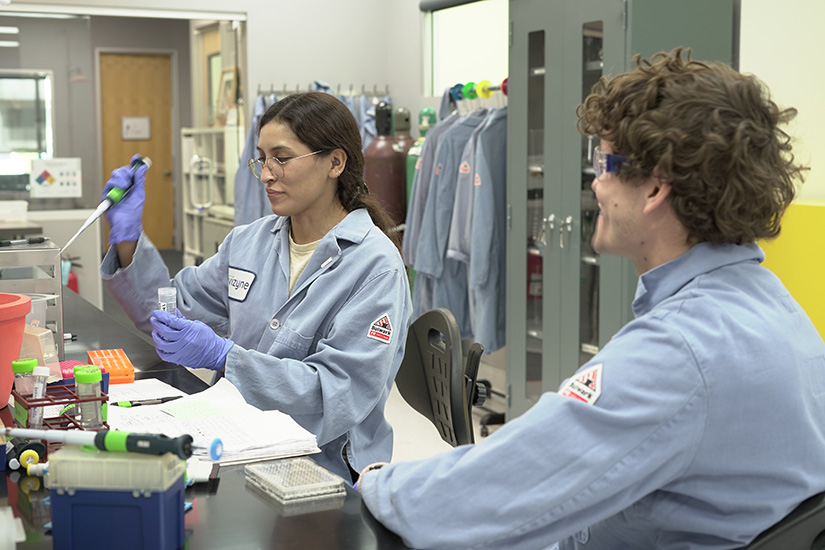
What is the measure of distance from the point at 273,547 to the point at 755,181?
790 millimetres

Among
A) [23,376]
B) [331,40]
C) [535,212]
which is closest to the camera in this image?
[23,376]

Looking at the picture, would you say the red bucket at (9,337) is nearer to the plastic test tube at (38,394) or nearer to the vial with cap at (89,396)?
the plastic test tube at (38,394)

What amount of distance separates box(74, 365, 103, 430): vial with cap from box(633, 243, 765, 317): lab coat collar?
2.96 feet

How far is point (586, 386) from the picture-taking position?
1082 mm

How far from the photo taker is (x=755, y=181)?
→ 1.15 m

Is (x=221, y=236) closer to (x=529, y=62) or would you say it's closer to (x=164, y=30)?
(x=529, y=62)

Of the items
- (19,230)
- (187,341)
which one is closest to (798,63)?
(187,341)

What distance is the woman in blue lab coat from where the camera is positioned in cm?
194

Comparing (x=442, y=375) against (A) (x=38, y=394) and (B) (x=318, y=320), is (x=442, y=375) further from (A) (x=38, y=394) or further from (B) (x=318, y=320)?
(A) (x=38, y=394)

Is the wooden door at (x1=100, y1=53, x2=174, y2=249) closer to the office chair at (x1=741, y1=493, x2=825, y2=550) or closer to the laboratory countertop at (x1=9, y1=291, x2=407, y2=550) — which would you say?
the laboratory countertop at (x1=9, y1=291, x2=407, y2=550)

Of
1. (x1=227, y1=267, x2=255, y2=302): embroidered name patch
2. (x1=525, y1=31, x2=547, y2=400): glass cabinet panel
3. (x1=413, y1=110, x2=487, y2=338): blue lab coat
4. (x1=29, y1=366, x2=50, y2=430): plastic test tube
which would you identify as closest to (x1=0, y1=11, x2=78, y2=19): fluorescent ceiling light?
(x1=413, y1=110, x2=487, y2=338): blue lab coat

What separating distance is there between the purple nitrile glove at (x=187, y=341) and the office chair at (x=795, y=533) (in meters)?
1.20

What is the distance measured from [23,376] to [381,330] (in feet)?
2.40

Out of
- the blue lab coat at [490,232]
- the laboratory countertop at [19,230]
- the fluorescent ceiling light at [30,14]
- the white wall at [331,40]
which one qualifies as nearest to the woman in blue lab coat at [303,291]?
the blue lab coat at [490,232]
